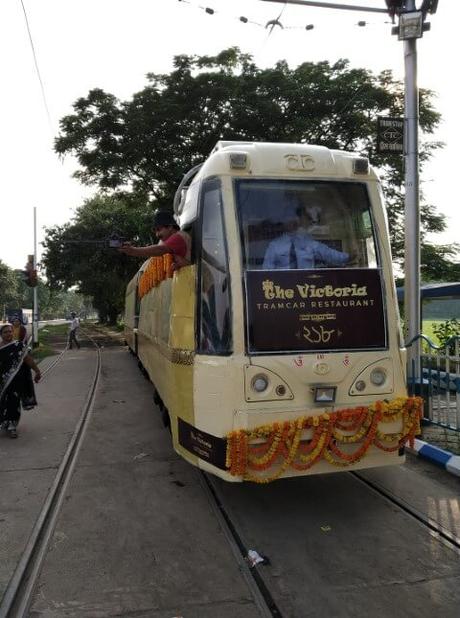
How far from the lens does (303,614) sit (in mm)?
3002

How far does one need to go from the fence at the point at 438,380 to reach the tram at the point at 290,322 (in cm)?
211

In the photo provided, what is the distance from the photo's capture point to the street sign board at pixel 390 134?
799 cm

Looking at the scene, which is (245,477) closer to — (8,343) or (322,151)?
(322,151)

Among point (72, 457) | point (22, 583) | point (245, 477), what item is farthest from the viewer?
point (72, 457)

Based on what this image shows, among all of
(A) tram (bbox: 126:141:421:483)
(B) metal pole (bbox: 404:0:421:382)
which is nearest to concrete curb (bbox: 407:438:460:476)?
(A) tram (bbox: 126:141:421:483)

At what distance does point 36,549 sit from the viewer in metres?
3.88

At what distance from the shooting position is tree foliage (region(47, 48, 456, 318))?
18453 millimetres

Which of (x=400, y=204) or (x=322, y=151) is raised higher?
(x=400, y=204)

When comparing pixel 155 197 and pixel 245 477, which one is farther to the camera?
pixel 155 197

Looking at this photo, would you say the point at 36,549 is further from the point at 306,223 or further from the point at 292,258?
the point at 306,223

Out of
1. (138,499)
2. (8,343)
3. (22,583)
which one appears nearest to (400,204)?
(8,343)

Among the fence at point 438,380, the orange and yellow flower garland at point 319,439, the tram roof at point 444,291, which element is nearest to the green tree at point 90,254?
the tram roof at point 444,291

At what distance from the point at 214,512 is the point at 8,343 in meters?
4.55

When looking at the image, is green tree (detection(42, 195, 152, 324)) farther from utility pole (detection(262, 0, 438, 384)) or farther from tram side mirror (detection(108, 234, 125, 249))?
tram side mirror (detection(108, 234, 125, 249))
